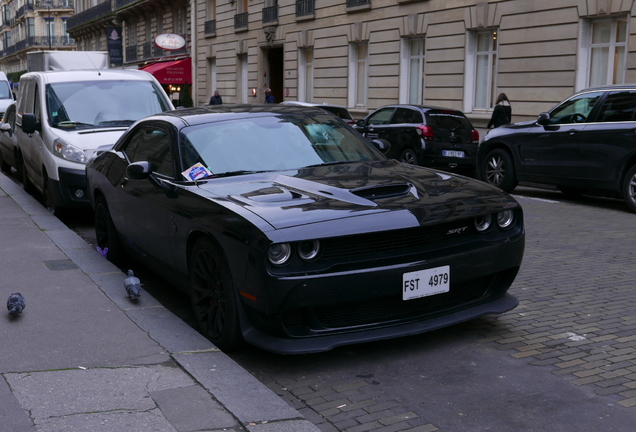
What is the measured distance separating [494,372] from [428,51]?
1954 cm

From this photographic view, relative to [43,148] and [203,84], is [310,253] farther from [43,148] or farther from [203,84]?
[203,84]

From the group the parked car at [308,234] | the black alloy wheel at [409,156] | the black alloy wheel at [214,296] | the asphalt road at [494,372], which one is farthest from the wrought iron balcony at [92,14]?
the asphalt road at [494,372]

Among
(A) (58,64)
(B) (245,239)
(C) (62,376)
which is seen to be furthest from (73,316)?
(A) (58,64)

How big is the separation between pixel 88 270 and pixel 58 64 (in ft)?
64.3

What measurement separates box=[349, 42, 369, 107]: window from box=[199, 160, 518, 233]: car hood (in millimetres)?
21747

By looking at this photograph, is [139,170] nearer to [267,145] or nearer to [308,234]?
[267,145]

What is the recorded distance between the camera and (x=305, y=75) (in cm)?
3117

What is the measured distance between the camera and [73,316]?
5316mm

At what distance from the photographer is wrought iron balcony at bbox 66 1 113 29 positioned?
55594 millimetres

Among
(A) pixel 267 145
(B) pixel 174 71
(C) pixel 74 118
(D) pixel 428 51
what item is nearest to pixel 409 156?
(D) pixel 428 51

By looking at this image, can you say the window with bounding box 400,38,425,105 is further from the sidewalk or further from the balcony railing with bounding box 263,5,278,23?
the sidewalk

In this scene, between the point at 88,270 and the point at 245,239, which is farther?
the point at 88,270

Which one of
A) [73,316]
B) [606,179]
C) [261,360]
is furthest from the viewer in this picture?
[606,179]

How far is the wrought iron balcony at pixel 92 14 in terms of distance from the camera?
182 ft
